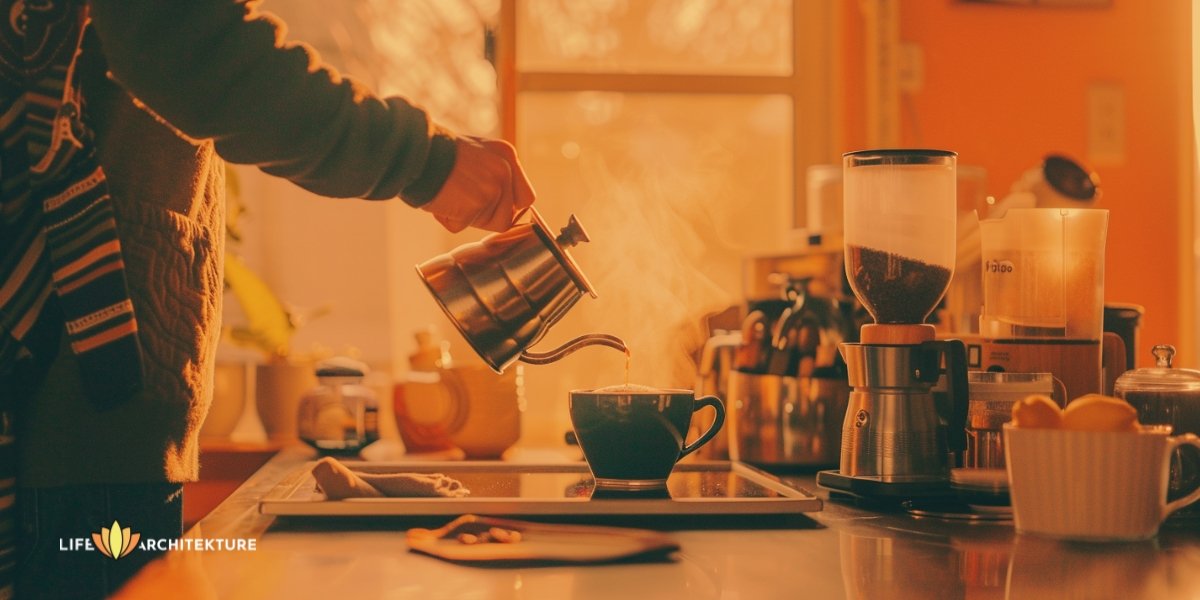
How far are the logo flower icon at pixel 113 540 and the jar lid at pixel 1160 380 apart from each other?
2.81 ft

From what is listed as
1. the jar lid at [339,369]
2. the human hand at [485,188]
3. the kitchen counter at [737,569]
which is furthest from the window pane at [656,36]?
the kitchen counter at [737,569]

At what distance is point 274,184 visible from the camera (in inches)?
109

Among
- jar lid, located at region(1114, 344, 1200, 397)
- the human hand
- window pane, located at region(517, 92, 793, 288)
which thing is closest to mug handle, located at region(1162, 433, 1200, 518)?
jar lid, located at region(1114, 344, 1200, 397)

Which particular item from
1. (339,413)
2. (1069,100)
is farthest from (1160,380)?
(1069,100)

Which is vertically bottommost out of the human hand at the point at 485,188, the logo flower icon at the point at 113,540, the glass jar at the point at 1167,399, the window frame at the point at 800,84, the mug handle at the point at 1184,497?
the logo flower icon at the point at 113,540

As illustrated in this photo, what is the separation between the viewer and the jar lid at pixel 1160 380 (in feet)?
3.09

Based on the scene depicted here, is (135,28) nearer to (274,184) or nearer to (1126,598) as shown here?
(1126,598)

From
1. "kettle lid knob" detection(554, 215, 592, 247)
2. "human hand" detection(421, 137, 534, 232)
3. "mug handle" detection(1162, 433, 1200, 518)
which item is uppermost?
"human hand" detection(421, 137, 534, 232)

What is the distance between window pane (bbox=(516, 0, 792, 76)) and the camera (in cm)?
287

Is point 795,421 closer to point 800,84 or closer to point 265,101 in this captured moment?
point 265,101

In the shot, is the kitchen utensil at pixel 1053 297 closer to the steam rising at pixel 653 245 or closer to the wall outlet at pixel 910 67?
the steam rising at pixel 653 245

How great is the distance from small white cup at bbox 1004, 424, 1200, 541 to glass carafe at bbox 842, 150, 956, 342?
0.73ft

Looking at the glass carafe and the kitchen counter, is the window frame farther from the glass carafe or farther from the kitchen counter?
the kitchen counter

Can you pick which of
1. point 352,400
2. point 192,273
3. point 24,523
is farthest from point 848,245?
point 352,400
